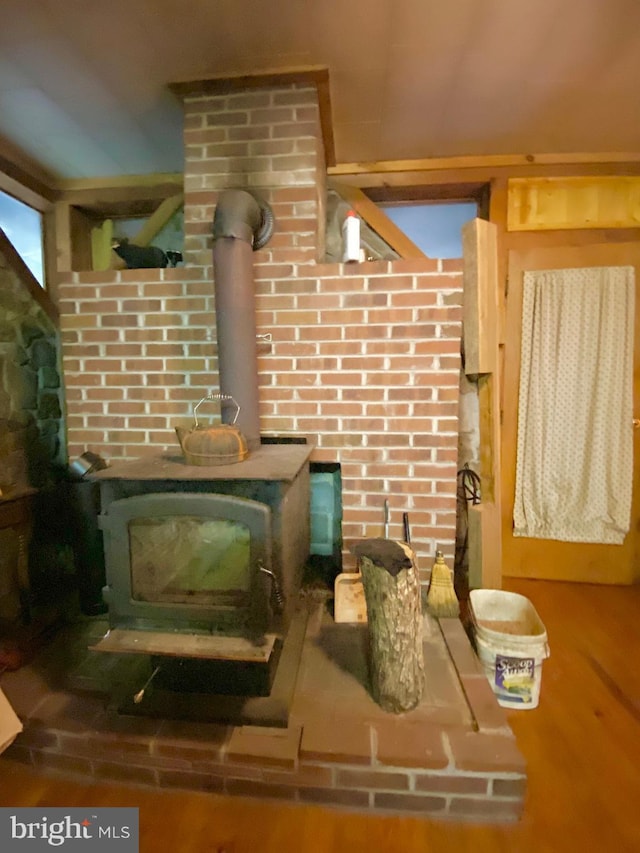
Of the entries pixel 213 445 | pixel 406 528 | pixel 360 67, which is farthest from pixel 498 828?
pixel 360 67

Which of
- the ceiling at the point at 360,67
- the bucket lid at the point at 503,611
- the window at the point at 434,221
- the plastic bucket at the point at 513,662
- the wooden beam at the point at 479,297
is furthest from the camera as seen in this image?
the window at the point at 434,221

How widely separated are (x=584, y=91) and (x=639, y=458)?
6.23 ft

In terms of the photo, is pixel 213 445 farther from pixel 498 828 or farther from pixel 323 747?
pixel 498 828

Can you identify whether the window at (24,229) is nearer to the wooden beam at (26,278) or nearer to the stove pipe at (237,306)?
the wooden beam at (26,278)

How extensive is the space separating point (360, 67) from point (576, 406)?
200 cm

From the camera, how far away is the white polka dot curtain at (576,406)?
2336mm

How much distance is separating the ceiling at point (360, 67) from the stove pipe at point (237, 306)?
1.76 feet

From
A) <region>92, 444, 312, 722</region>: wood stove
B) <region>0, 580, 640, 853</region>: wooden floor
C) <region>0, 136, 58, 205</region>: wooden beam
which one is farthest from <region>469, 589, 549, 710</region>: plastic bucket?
<region>0, 136, 58, 205</region>: wooden beam

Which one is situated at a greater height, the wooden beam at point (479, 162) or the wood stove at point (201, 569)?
the wooden beam at point (479, 162)

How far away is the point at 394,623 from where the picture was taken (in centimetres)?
128

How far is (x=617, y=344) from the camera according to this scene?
233 centimetres

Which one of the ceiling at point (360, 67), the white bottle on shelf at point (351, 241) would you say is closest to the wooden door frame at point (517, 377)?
the ceiling at point (360, 67)

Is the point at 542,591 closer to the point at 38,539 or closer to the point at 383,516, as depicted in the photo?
the point at 383,516

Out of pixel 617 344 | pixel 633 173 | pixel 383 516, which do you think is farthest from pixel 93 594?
pixel 633 173
